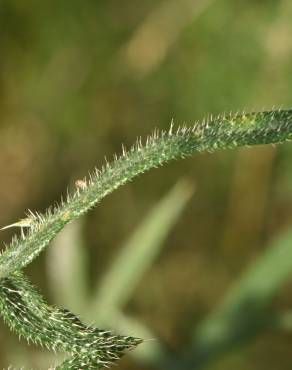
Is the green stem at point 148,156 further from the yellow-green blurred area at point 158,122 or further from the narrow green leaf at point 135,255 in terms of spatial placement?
the yellow-green blurred area at point 158,122

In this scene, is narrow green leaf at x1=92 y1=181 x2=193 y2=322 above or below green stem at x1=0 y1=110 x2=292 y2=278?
above

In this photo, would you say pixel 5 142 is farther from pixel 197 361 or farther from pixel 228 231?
pixel 197 361

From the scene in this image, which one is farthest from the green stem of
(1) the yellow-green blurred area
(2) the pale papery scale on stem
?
(1) the yellow-green blurred area

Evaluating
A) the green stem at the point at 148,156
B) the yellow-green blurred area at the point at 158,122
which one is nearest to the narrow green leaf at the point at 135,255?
the yellow-green blurred area at the point at 158,122

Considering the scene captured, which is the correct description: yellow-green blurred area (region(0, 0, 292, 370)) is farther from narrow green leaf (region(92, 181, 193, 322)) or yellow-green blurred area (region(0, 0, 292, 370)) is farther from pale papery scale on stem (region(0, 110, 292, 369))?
pale papery scale on stem (region(0, 110, 292, 369))

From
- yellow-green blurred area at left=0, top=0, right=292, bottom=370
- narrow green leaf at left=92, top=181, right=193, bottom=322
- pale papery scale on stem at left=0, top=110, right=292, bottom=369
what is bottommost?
pale papery scale on stem at left=0, top=110, right=292, bottom=369

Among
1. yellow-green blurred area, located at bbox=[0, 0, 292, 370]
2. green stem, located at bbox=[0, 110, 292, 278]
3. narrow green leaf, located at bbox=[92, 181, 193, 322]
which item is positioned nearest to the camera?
green stem, located at bbox=[0, 110, 292, 278]

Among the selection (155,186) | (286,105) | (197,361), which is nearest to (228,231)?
(155,186)
